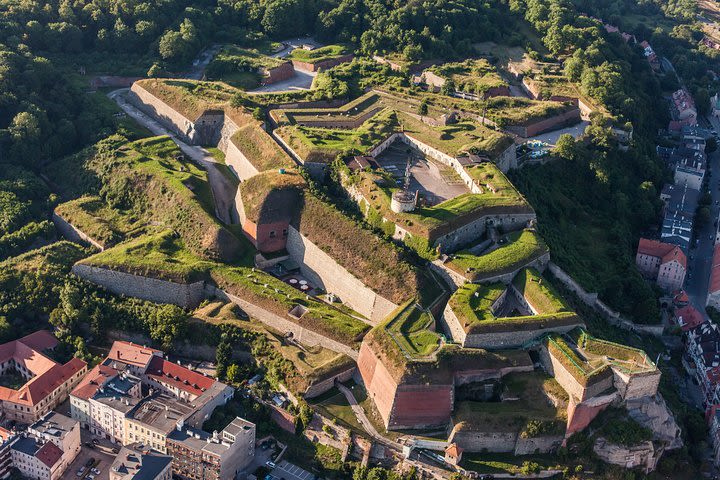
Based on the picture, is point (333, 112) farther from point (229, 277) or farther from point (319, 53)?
point (229, 277)

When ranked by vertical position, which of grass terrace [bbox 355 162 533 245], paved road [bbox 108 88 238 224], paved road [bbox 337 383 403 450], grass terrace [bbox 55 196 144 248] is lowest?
paved road [bbox 337 383 403 450]

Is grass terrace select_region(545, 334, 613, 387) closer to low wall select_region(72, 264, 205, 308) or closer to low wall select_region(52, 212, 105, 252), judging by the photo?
low wall select_region(72, 264, 205, 308)

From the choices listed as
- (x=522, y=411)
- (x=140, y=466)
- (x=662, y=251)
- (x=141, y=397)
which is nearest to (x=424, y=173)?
(x=662, y=251)

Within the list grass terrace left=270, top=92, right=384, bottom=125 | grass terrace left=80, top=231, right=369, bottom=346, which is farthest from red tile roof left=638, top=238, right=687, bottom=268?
grass terrace left=80, top=231, right=369, bottom=346

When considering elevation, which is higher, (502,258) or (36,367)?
(502,258)

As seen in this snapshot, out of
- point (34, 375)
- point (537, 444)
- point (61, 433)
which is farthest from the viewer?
point (34, 375)

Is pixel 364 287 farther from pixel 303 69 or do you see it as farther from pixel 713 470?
pixel 303 69

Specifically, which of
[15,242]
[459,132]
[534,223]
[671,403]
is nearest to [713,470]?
[671,403]
